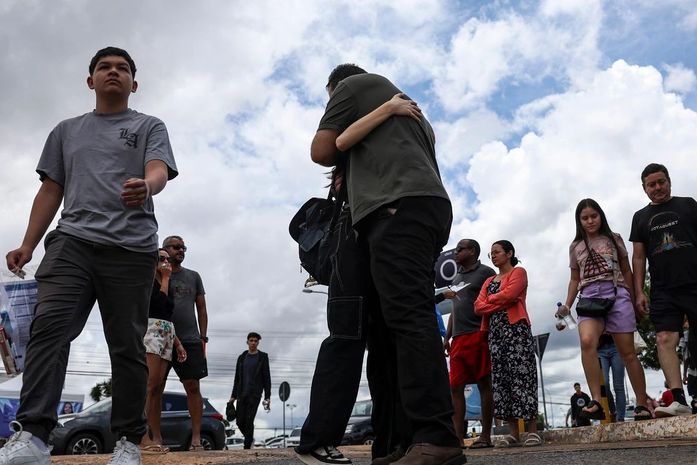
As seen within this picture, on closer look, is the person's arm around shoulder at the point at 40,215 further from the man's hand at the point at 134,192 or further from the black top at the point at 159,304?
the black top at the point at 159,304

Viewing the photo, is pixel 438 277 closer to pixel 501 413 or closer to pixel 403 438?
pixel 501 413

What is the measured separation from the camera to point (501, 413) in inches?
241

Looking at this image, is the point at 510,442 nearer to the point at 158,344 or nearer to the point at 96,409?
the point at 158,344

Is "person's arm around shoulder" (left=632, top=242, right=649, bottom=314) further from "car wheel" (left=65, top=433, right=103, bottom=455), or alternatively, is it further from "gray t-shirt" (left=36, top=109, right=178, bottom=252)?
"car wheel" (left=65, top=433, right=103, bottom=455)

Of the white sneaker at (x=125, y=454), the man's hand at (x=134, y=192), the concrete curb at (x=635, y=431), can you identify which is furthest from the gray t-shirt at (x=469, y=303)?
the man's hand at (x=134, y=192)

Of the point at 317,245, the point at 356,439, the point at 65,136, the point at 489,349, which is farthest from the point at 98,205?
the point at 356,439

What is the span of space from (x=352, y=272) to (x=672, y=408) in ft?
11.4

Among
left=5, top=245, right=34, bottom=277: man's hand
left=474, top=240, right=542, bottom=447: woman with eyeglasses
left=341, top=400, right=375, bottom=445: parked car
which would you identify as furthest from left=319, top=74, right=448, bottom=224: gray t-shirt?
left=341, top=400, right=375, bottom=445: parked car

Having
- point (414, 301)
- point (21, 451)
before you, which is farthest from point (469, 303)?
point (21, 451)

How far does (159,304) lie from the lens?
245 inches

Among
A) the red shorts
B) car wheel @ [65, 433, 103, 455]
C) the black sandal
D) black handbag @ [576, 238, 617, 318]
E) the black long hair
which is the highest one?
the black long hair

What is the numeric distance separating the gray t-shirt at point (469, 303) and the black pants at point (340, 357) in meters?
3.75

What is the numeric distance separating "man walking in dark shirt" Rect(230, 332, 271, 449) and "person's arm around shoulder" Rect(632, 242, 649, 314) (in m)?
7.27

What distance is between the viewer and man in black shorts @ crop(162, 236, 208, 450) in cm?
696
